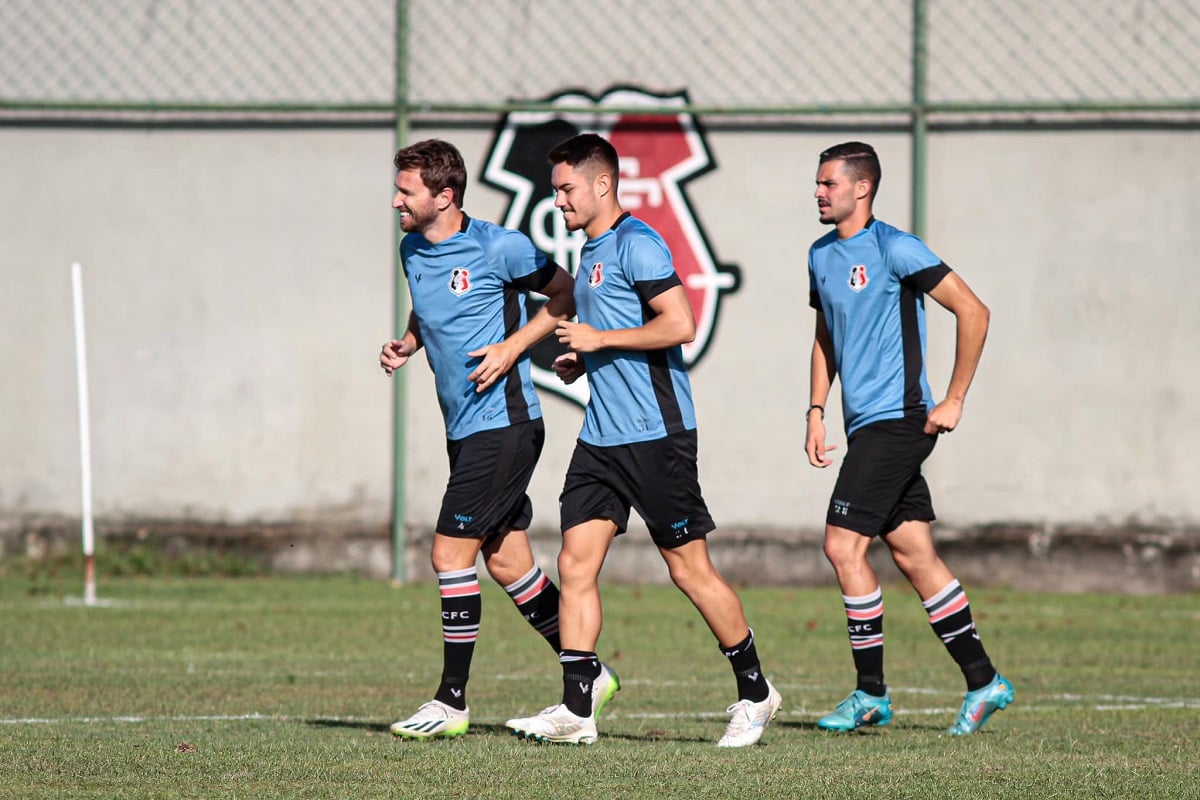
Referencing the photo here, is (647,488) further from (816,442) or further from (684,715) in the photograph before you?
(684,715)

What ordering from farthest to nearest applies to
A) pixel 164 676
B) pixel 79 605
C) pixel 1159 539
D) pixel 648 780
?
pixel 1159 539, pixel 79 605, pixel 164 676, pixel 648 780

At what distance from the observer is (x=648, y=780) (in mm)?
5516

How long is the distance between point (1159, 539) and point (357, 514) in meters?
6.40

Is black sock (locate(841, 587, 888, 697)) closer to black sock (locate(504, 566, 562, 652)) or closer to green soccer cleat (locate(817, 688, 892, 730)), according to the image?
green soccer cleat (locate(817, 688, 892, 730))

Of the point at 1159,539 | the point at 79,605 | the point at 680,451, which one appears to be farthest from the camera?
the point at 1159,539

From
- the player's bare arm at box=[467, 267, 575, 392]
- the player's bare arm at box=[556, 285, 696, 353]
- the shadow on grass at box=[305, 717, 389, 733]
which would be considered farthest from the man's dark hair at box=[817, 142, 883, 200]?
the shadow on grass at box=[305, 717, 389, 733]

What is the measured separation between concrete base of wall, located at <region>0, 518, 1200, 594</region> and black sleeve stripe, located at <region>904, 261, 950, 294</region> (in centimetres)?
734

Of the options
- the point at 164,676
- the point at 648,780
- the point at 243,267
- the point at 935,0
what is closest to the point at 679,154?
the point at 935,0

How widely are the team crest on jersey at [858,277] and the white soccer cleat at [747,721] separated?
5.50 feet

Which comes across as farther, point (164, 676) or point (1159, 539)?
point (1159, 539)

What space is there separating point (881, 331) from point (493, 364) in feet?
5.10

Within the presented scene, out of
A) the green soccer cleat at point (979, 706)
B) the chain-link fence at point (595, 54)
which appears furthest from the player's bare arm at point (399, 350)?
the chain-link fence at point (595, 54)

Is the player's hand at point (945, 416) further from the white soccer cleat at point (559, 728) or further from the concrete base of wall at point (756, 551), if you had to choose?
the concrete base of wall at point (756, 551)

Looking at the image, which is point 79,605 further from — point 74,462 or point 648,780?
point 648,780
